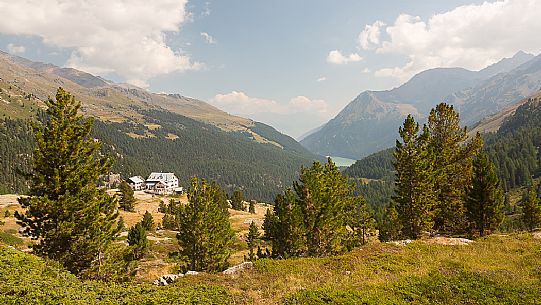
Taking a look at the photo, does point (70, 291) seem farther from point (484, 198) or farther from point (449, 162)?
point (484, 198)

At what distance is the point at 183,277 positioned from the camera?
2120 centimetres

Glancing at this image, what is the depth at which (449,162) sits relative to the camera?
40.8 metres

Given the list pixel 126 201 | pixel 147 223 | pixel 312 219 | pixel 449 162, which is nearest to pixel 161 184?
pixel 126 201

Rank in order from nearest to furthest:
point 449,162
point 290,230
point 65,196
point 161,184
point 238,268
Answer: point 65,196, point 238,268, point 290,230, point 449,162, point 161,184

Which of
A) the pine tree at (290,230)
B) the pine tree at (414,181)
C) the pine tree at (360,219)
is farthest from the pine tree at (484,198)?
the pine tree at (290,230)

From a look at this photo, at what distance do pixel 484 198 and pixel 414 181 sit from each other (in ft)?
31.1

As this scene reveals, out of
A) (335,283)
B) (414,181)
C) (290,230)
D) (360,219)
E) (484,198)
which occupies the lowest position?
(360,219)

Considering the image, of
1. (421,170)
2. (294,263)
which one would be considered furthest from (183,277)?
(421,170)

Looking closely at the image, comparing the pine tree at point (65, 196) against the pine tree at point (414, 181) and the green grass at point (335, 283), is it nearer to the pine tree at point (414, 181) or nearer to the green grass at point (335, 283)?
the green grass at point (335, 283)

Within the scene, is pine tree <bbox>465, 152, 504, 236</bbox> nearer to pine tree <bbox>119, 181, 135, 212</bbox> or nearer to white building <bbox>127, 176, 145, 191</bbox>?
pine tree <bbox>119, 181, 135, 212</bbox>

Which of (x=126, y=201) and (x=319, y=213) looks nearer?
(x=319, y=213)

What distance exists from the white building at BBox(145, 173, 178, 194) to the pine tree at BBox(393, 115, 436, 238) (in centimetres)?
14588

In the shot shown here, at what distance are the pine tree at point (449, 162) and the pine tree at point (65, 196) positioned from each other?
37.9 meters

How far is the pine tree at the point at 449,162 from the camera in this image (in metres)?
39.9
